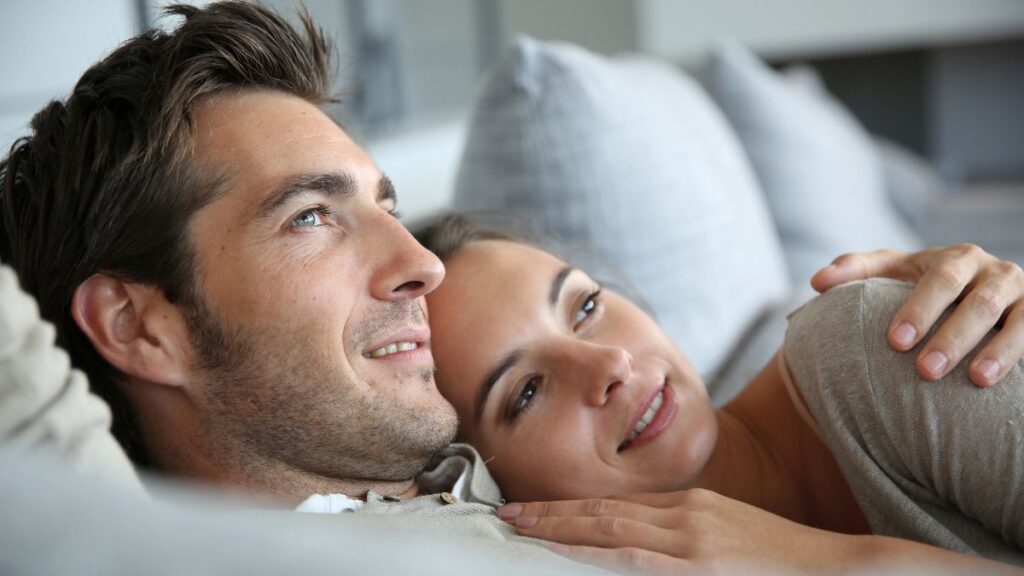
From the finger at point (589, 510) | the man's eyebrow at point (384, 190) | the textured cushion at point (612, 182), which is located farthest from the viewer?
the textured cushion at point (612, 182)

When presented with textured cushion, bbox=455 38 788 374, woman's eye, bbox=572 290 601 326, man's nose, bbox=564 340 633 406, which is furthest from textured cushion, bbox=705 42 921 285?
man's nose, bbox=564 340 633 406

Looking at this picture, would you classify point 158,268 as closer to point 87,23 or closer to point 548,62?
point 548,62

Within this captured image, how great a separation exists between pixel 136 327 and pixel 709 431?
64cm

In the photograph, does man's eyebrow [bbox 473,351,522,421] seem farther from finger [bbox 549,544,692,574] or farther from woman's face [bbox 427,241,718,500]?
finger [bbox 549,544,692,574]

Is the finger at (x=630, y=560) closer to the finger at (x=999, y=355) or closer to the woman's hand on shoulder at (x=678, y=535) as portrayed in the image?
the woman's hand on shoulder at (x=678, y=535)

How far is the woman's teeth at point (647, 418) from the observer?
1.11 meters

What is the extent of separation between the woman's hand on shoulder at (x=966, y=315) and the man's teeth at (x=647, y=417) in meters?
0.29

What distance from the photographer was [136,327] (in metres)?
0.99

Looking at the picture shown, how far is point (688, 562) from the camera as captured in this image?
829mm

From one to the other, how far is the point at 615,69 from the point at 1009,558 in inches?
A: 44.4

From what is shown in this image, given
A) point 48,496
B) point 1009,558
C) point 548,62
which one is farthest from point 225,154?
point 1009,558

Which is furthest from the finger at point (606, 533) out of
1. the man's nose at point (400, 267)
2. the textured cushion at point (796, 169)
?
the textured cushion at point (796, 169)

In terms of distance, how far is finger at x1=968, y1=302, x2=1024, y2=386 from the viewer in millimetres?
901

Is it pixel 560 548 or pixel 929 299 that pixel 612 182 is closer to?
pixel 929 299
